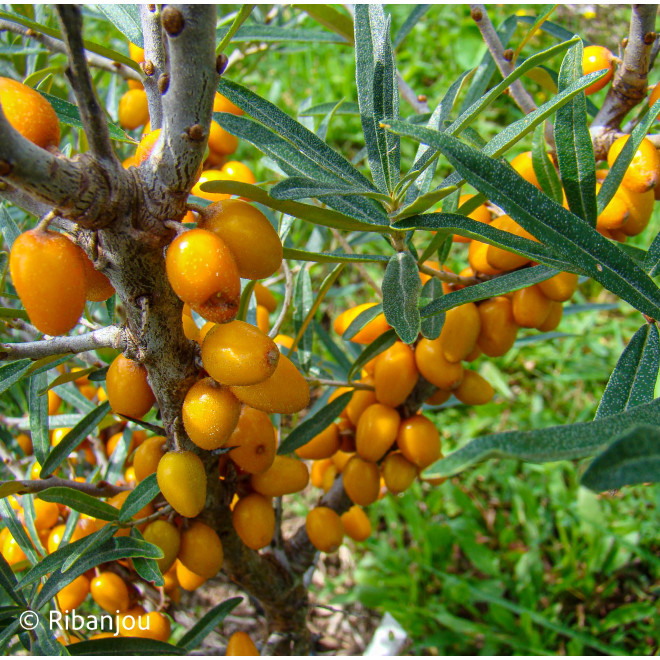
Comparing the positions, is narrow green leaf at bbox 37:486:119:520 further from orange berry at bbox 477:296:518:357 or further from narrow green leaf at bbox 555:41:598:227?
narrow green leaf at bbox 555:41:598:227

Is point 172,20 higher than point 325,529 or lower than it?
higher

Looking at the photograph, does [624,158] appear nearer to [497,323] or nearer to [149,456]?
[497,323]

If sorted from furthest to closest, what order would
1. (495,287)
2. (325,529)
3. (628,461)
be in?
(325,529) < (495,287) < (628,461)

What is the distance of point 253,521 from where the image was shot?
3.28ft

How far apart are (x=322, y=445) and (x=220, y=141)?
67 cm

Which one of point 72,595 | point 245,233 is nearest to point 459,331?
point 245,233

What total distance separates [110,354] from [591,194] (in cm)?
105

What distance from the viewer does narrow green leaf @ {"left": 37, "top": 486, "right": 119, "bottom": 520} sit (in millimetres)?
842

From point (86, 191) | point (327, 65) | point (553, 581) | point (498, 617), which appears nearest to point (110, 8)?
point (86, 191)

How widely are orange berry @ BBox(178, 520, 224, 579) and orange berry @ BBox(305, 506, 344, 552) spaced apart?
0.31m

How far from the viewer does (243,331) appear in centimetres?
65

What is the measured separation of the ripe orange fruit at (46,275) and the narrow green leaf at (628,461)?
494 millimetres

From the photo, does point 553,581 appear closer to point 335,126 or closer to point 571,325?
point 571,325

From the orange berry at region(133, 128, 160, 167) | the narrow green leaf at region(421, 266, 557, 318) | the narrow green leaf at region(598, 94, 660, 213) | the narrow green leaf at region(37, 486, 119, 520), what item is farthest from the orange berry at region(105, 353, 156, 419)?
the narrow green leaf at region(598, 94, 660, 213)
